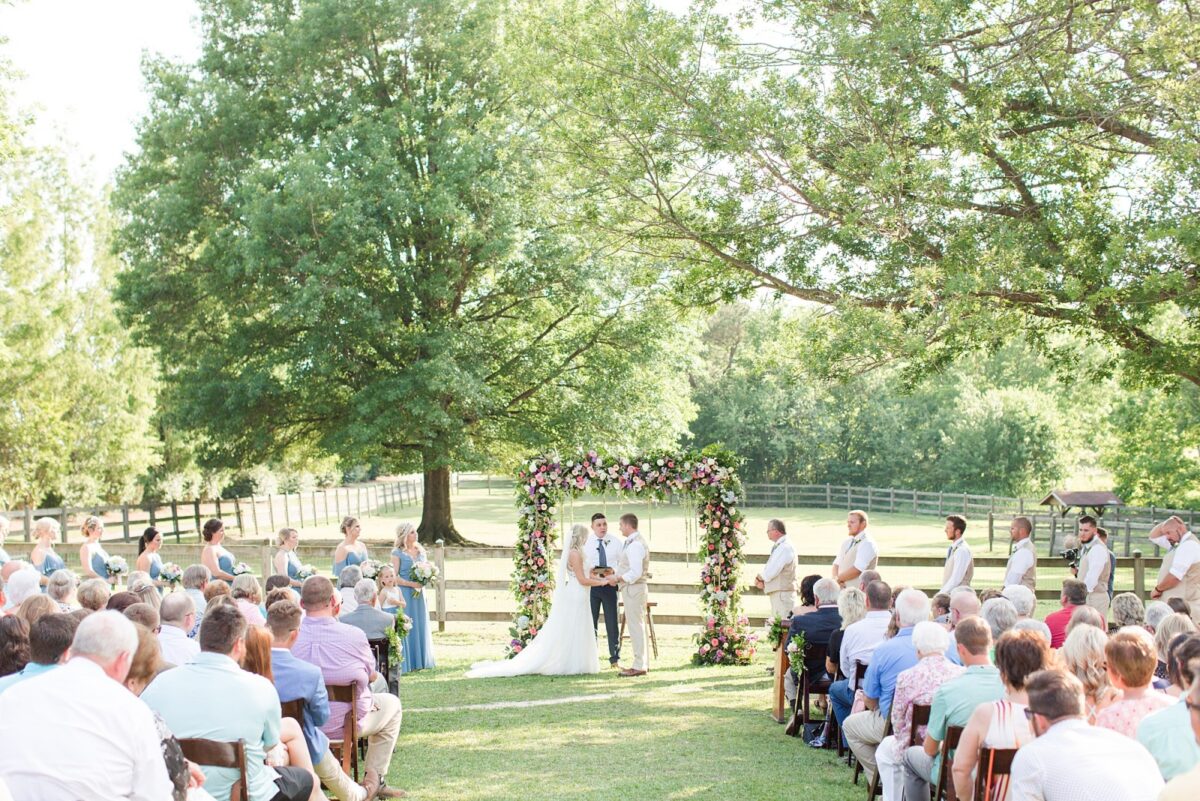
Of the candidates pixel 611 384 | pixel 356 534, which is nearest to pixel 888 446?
pixel 611 384

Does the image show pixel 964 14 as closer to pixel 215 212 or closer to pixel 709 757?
pixel 709 757

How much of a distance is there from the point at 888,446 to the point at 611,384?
30219 millimetres

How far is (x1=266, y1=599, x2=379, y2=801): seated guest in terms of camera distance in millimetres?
6535

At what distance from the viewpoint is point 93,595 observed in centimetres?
820

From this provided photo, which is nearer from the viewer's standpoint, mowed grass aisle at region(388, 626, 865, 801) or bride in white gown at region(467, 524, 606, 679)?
mowed grass aisle at region(388, 626, 865, 801)

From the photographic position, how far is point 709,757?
370 inches

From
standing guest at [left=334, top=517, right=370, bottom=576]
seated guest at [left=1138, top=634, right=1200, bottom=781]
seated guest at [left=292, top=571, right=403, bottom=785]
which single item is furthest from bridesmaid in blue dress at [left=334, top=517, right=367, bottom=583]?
seated guest at [left=1138, top=634, right=1200, bottom=781]

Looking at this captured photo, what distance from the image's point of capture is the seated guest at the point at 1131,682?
543 centimetres

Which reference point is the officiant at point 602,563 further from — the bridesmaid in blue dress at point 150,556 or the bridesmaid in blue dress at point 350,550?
the bridesmaid in blue dress at point 150,556

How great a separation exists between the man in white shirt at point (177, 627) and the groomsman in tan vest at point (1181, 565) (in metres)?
9.47

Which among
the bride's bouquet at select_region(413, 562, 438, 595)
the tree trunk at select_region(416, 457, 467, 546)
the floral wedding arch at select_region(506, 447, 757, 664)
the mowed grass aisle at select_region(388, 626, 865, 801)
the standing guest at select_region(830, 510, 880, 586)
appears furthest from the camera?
the tree trunk at select_region(416, 457, 467, 546)

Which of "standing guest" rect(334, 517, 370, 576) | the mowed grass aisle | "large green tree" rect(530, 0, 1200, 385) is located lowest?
the mowed grass aisle

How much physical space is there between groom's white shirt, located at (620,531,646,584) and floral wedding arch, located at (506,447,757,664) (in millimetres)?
1185

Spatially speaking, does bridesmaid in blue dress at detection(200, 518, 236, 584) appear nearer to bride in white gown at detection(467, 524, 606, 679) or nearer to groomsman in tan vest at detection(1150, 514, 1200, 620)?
bride in white gown at detection(467, 524, 606, 679)
